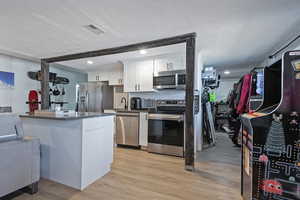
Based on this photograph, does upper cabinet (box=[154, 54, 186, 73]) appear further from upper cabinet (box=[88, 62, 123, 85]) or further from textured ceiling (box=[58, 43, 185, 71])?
upper cabinet (box=[88, 62, 123, 85])

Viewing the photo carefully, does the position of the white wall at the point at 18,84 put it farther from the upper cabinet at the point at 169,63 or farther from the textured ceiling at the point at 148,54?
the upper cabinet at the point at 169,63

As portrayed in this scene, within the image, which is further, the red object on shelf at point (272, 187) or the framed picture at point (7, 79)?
the framed picture at point (7, 79)

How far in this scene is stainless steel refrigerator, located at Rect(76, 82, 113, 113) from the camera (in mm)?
4797

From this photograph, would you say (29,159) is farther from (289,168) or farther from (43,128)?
A: (289,168)

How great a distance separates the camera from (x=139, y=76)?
12.9 feet

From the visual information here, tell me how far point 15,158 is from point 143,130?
2.32m

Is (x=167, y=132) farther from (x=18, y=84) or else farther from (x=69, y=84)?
(x=69, y=84)

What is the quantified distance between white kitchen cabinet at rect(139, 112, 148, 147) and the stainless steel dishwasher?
0.34ft

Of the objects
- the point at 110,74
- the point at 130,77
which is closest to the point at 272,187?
the point at 130,77

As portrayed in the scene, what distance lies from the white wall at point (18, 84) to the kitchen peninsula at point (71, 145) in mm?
2753

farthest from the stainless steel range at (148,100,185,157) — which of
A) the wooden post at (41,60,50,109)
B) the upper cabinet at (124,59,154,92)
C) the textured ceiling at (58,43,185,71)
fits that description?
the wooden post at (41,60,50,109)

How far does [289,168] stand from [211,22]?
1.98 m

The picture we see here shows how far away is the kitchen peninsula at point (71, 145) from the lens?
1789 mm

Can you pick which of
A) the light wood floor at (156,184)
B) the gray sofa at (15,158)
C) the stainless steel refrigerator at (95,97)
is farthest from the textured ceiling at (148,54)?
the gray sofa at (15,158)
